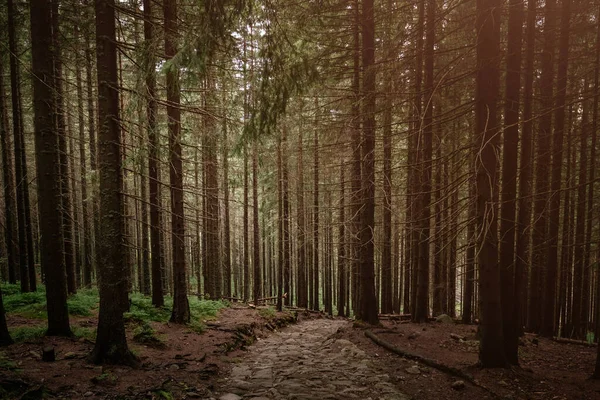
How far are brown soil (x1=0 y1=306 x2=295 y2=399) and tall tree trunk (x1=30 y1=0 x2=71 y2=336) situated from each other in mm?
822

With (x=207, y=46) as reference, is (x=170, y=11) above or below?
above

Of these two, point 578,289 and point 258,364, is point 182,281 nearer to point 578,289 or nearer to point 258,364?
point 258,364

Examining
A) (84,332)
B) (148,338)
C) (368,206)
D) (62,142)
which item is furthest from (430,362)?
(62,142)

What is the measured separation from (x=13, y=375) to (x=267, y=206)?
14941mm

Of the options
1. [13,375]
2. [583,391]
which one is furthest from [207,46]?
[583,391]

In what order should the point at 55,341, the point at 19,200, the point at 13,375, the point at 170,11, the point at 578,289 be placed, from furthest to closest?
the point at 578,289, the point at 19,200, the point at 170,11, the point at 55,341, the point at 13,375

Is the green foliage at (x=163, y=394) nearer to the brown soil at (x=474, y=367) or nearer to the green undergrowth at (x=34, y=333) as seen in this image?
the green undergrowth at (x=34, y=333)

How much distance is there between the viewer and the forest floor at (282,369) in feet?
18.7

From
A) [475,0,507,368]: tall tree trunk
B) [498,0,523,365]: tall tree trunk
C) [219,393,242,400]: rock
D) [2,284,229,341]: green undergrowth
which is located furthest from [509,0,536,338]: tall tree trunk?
[2,284,229,341]: green undergrowth

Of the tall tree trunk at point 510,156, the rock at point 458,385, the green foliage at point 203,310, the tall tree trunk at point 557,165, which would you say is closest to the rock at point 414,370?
the rock at point 458,385

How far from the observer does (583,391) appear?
629 cm

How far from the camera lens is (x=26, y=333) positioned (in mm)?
7820

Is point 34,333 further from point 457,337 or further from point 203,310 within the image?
point 457,337

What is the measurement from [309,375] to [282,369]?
890mm
